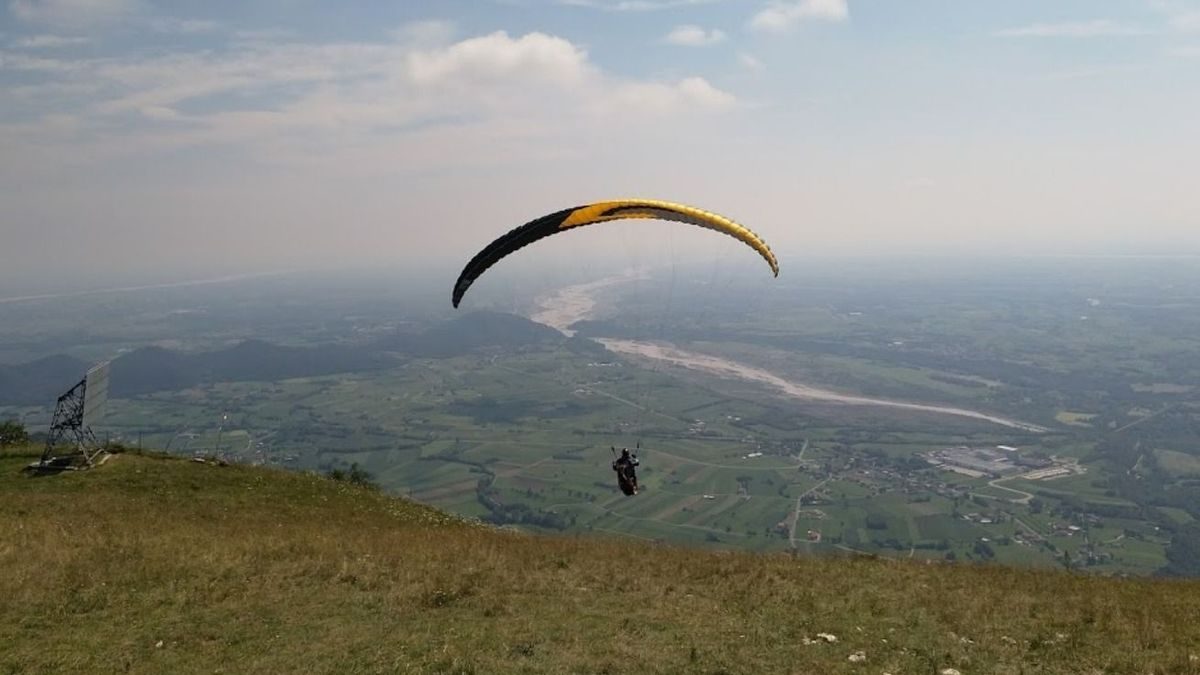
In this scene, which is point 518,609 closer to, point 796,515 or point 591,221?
point 591,221

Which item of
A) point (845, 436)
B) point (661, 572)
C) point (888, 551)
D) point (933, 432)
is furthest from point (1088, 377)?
point (661, 572)

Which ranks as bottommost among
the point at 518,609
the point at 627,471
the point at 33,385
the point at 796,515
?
the point at 33,385

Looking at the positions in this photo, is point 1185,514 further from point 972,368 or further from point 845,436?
point 972,368

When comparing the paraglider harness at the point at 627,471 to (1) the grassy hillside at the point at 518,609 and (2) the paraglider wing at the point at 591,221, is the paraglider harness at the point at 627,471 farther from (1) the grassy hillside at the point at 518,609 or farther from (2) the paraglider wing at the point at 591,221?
(2) the paraglider wing at the point at 591,221

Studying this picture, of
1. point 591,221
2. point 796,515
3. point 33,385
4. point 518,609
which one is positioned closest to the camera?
point 518,609

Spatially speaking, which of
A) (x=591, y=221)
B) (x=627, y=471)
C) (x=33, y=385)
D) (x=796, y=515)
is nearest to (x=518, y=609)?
(x=627, y=471)

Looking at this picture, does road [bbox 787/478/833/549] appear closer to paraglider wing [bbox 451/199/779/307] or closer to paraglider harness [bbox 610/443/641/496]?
paraglider harness [bbox 610/443/641/496]
